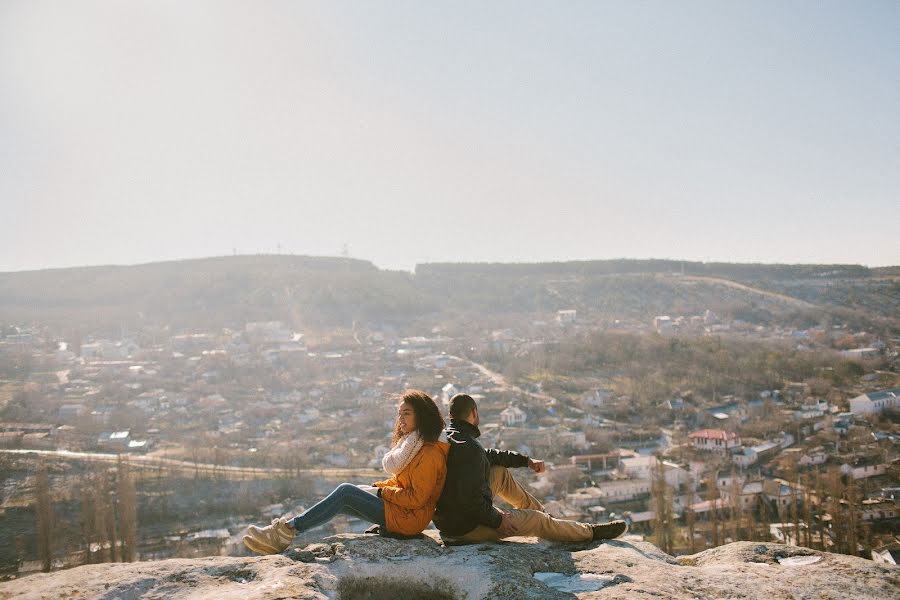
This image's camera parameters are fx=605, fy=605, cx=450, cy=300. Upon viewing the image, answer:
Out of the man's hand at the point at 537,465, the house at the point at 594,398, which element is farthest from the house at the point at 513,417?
the man's hand at the point at 537,465

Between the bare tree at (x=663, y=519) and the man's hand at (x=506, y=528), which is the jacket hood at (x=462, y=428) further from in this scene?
the bare tree at (x=663, y=519)

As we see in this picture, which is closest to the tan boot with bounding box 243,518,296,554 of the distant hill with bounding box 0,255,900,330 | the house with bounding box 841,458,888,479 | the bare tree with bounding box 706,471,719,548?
the bare tree with bounding box 706,471,719,548

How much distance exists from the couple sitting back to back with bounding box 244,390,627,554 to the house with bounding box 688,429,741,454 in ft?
61.4

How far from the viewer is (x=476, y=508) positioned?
321cm

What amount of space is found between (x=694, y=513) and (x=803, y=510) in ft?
8.06

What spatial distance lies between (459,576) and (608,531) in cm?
113

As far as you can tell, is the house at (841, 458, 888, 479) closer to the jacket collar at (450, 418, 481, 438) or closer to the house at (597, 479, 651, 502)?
the house at (597, 479, 651, 502)

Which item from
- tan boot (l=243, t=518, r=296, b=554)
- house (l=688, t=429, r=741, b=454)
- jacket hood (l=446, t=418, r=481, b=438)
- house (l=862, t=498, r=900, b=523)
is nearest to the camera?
tan boot (l=243, t=518, r=296, b=554)

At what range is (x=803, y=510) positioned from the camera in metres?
14.0

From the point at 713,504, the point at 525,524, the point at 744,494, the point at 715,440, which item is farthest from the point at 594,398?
the point at 525,524

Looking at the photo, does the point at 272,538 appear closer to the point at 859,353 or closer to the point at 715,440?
the point at 715,440

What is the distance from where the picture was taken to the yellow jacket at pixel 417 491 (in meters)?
3.24

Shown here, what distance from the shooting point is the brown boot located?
11.5ft

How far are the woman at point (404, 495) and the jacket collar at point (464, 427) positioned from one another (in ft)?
0.58
